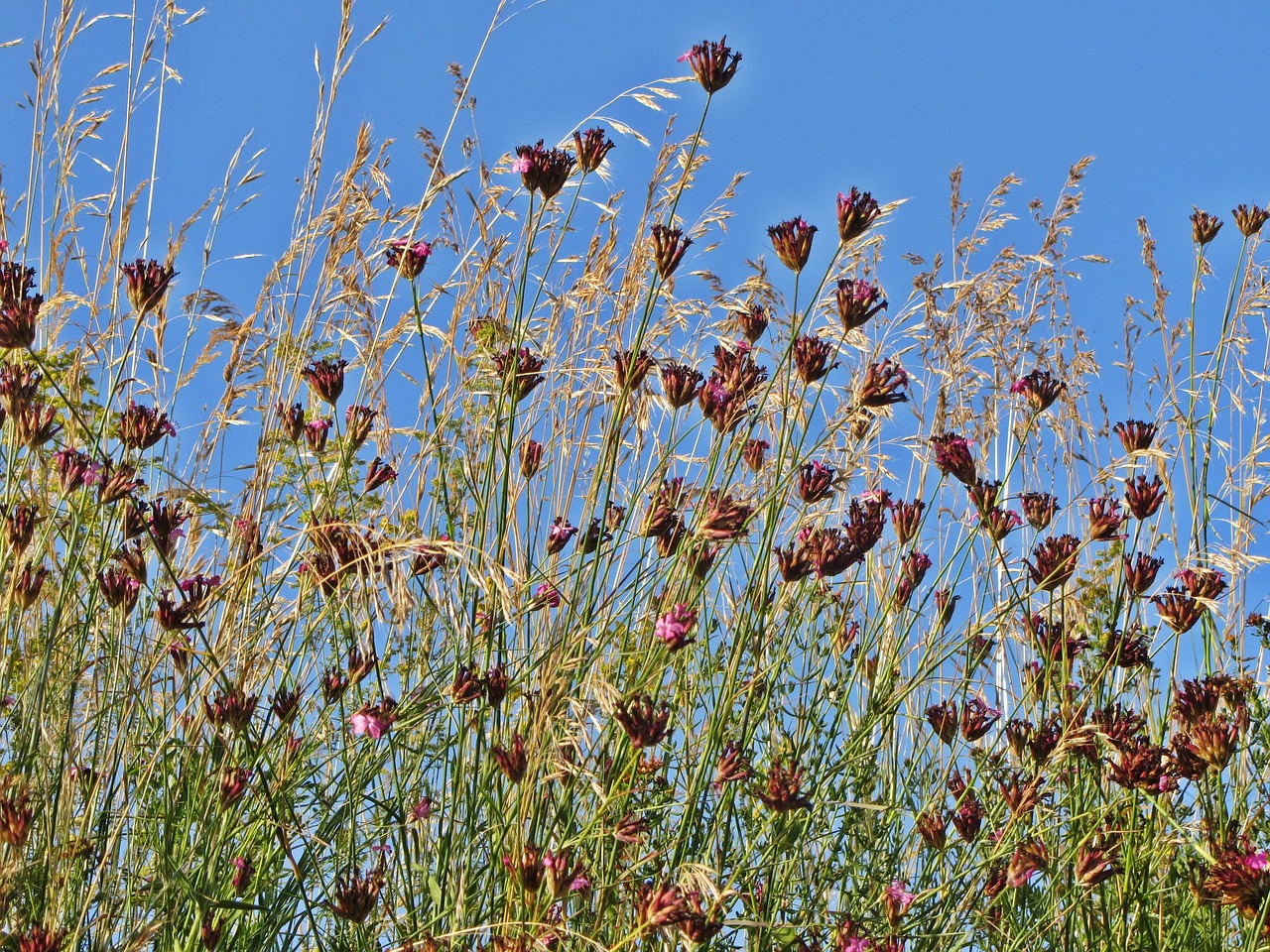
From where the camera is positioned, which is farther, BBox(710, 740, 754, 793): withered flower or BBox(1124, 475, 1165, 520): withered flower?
BBox(1124, 475, 1165, 520): withered flower

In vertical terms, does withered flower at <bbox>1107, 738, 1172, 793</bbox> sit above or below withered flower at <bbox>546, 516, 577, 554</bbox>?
below

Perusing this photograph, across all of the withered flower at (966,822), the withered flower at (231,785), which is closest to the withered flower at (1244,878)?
the withered flower at (966,822)

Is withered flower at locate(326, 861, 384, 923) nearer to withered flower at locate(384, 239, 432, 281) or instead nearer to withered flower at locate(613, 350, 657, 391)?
withered flower at locate(613, 350, 657, 391)

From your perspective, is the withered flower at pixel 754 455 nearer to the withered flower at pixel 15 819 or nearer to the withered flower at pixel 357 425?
the withered flower at pixel 357 425

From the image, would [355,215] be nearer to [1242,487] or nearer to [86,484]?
[86,484]

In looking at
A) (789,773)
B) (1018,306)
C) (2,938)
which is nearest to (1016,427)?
(1018,306)

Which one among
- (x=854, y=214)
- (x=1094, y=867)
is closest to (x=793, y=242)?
(x=854, y=214)

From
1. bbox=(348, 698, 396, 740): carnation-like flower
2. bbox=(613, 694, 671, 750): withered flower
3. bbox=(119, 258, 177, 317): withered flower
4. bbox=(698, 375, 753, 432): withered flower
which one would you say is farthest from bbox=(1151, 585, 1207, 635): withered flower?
bbox=(119, 258, 177, 317): withered flower

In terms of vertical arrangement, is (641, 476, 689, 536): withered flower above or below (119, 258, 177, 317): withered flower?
below

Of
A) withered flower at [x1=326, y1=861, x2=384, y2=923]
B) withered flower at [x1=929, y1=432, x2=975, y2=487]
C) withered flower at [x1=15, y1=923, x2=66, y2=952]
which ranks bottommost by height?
withered flower at [x1=15, y1=923, x2=66, y2=952]

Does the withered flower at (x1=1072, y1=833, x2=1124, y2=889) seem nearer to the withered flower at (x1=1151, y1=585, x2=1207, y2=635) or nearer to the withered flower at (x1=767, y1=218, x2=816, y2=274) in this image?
the withered flower at (x1=1151, y1=585, x2=1207, y2=635)

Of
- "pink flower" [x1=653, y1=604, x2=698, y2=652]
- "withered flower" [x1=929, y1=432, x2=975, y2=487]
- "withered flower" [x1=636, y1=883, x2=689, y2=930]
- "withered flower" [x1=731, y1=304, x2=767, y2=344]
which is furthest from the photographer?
"withered flower" [x1=731, y1=304, x2=767, y2=344]

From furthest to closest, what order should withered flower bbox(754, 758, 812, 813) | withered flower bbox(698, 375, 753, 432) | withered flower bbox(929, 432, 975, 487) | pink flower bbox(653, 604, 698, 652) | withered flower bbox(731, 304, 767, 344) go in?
withered flower bbox(731, 304, 767, 344), withered flower bbox(929, 432, 975, 487), withered flower bbox(698, 375, 753, 432), pink flower bbox(653, 604, 698, 652), withered flower bbox(754, 758, 812, 813)

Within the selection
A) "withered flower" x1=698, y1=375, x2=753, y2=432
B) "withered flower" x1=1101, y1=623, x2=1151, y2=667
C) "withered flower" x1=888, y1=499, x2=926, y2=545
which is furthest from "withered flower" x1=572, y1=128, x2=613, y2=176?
"withered flower" x1=1101, y1=623, x2=1151, y2=667
